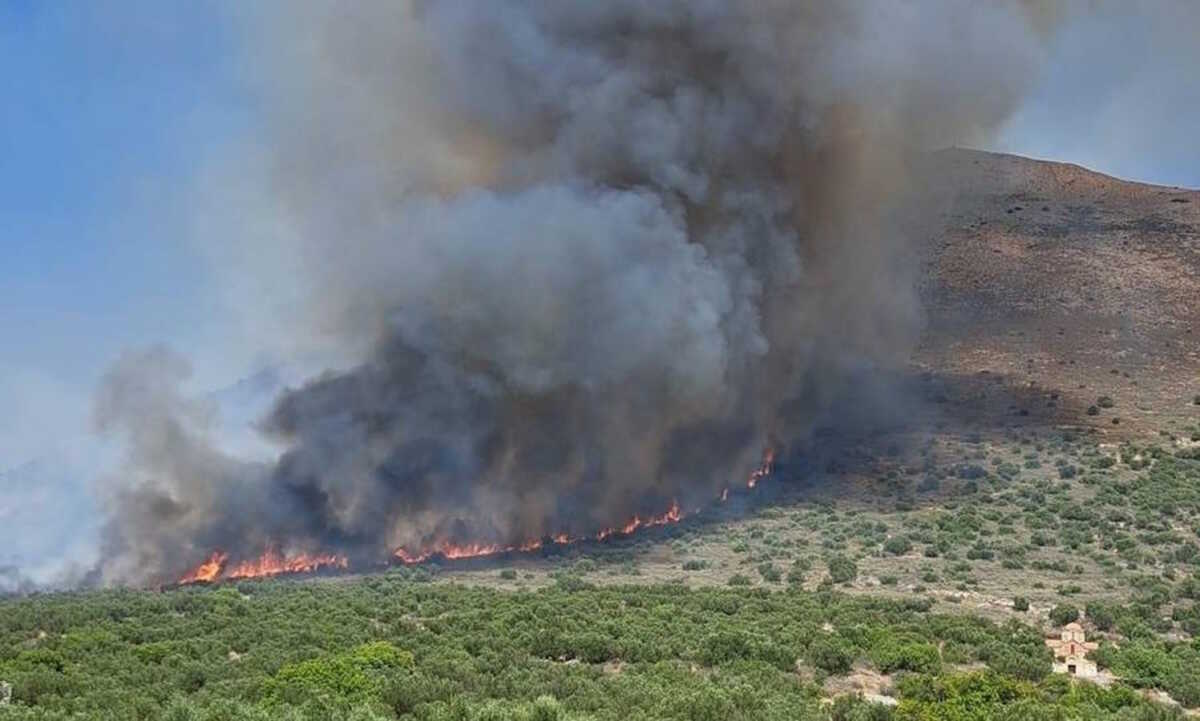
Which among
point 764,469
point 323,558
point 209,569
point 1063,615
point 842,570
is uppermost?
point 764,469

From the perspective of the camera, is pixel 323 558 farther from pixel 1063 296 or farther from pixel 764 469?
pixel 1063 296

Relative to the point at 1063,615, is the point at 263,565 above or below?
above

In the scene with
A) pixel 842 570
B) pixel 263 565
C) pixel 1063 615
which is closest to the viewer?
pixel 1063 615

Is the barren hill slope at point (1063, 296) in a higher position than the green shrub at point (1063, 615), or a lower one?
higher

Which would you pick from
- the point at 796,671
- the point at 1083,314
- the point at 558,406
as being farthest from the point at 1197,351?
the point at 796,671

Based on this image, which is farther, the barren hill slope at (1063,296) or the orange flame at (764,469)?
the barren hill slope at (1063,296)

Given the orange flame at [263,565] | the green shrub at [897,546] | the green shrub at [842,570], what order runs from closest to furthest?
the green shrub at [842,570] < the green shrub at [897,546] < the orange flame at [263,565]

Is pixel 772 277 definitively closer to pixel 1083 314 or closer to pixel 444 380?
pixel 444 380

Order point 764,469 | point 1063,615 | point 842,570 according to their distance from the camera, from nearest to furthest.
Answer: point 1063,615 < point 842,570 < point 764,469

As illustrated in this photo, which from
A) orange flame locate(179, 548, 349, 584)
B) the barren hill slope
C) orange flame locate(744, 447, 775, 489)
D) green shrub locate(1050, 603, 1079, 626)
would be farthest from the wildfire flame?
the barren hill slope

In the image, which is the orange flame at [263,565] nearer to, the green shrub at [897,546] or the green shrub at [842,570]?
the green shrub at [842,570]

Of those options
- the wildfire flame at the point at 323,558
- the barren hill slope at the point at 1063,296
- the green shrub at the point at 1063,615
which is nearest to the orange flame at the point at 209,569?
the wildfire flame at the point at 323,558

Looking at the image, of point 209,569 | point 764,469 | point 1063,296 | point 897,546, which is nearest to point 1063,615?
point 897,546

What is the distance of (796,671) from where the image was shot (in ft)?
48.1
